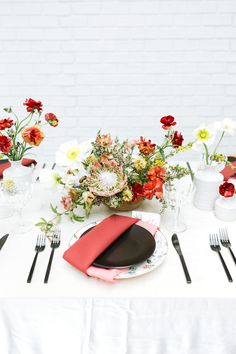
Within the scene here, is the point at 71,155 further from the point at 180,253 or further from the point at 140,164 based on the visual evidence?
the point at 180,253

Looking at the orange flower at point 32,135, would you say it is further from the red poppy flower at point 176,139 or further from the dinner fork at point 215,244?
the dinner fork at point 215,244

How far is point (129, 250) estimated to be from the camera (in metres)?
0.96

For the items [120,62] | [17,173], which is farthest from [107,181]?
[120,62]

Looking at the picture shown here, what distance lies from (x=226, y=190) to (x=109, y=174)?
0.36 metres

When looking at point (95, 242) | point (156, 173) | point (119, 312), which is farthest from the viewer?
point (156, 173)

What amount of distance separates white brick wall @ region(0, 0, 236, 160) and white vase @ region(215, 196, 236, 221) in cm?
140

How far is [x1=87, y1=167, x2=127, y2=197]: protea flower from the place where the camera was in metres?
1.08

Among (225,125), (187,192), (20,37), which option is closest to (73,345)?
(187,192)

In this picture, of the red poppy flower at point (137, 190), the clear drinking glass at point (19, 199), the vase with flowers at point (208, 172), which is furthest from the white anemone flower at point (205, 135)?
the clear drinking glass at point (19, 199)

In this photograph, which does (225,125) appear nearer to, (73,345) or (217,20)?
(73,345)

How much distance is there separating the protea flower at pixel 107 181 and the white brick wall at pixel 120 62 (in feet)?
4.77

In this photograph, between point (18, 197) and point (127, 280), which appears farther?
point (18, 197)

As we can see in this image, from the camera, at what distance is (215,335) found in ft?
2.97

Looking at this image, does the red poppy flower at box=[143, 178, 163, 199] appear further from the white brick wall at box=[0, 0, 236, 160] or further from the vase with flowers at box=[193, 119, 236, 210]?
the white brick wall at box=[0, 0, 236, 160]
